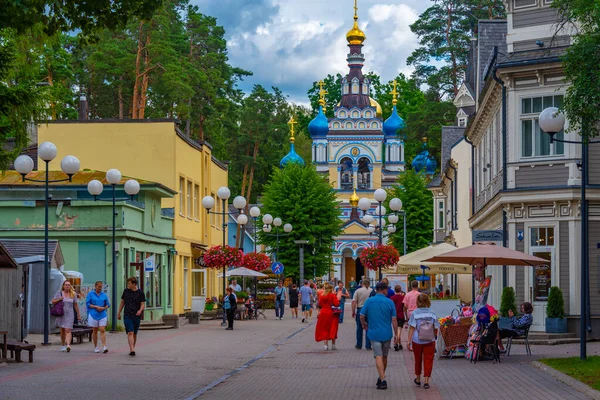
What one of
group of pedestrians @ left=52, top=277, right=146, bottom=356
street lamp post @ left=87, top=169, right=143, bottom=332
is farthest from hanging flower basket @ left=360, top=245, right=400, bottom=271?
group of pedestrians @ left=52, top=277, right=146, bottom=356

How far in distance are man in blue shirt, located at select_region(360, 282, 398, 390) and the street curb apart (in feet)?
8.77

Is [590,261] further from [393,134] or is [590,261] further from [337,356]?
[393,134]

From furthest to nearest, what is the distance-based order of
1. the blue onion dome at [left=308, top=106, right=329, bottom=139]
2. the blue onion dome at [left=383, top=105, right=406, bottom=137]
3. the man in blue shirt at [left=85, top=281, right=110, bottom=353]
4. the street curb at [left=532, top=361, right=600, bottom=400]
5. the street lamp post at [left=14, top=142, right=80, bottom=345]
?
the blue onion dome at [left=308, top=106, right=329, bottom=139] → the blue onion dome at [left=383, top=105, right=406, bottom=137] → the street lamp post at [left=14, top=142, right=80, bottom=345] → the man in blue shirt at [left=85, top=281, right=110, bottom=353] → the street curb at [left=532, top=361, right=600, bottom=400]

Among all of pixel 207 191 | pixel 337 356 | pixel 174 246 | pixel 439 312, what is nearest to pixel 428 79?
pixel 207 191

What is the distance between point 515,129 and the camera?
28.8 metres

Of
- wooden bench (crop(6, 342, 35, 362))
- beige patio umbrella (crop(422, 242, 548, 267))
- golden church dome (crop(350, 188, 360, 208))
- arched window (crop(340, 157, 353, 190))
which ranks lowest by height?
wooden bench (crop(6, 342, 35, 362))

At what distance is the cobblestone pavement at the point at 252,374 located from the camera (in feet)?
52.0

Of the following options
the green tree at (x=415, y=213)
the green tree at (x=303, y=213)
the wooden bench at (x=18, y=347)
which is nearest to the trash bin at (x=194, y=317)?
the wooden bench at (x=18, y=347)

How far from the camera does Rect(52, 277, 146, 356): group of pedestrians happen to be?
2312cm

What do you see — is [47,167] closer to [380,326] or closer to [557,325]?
[380,326]

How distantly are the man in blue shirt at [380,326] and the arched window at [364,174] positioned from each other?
106m

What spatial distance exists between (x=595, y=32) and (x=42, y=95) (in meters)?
9.17

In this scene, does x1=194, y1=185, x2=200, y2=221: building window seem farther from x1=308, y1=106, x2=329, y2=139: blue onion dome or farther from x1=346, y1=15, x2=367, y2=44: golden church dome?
x1=346, y1=15, x2=367, y2=44: golden church dome

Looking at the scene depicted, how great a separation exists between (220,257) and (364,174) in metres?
81.6
